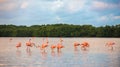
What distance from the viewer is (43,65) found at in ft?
20.3

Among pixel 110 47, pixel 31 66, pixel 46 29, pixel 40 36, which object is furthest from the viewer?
pixel 40 36

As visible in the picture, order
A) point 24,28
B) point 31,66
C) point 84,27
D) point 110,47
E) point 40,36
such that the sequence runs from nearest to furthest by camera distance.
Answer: point 31,66, point 110,47, point 24,28, point 84,27, point 40,36

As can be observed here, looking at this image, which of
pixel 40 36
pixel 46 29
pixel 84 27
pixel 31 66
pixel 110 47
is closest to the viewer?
pixel 31 66

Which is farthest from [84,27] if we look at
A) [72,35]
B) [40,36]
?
[40,36]

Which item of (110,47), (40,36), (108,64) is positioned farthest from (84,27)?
(108,64)

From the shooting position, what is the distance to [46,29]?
18875 millimetres

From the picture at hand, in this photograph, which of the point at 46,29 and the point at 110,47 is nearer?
the point at 110,47

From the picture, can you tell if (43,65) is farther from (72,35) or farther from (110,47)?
(72,35)

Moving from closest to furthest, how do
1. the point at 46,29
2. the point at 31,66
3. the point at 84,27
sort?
the point at 31,66 → the point at 84,27 → the point at 46,29

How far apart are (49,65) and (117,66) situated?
1156 mm

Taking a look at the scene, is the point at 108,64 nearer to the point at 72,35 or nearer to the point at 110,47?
the point at 110,47

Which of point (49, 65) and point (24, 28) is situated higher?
point (24, 28)

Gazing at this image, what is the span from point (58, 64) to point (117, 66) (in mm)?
1037

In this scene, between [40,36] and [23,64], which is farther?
[40,36]
